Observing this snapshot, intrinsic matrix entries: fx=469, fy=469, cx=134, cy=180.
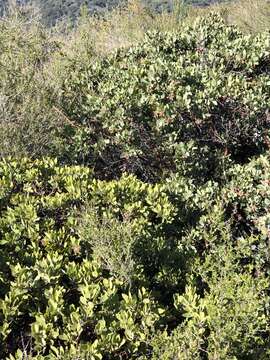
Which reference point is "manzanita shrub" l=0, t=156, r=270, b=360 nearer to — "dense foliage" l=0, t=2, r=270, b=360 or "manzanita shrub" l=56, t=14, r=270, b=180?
"dense foliage" l=0, t=2, r=270, b=360

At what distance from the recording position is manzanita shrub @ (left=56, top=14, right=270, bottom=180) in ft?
15.7

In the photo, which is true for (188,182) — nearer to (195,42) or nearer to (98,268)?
(98,268)

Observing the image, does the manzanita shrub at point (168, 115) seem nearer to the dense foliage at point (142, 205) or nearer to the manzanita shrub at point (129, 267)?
the dense foliage at point (142, 205)

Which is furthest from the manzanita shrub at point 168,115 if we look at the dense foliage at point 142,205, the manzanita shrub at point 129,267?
the manzanita shrub at point 129,267

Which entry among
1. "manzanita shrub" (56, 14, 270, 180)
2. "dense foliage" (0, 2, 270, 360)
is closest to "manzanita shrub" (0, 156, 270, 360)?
"dense foliage" (0, 2, 270, 360)

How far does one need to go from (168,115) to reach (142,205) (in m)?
1.37

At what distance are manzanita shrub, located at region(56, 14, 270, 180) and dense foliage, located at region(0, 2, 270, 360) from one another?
16mm

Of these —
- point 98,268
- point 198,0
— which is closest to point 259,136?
point 98,268

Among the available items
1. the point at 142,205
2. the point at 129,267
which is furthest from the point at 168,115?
the point at 129,267

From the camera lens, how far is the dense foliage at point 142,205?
252 cm

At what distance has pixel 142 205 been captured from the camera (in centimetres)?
369

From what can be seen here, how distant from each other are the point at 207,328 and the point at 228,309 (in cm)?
26

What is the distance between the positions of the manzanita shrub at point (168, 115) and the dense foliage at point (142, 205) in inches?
0.6

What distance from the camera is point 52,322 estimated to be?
2.58m
